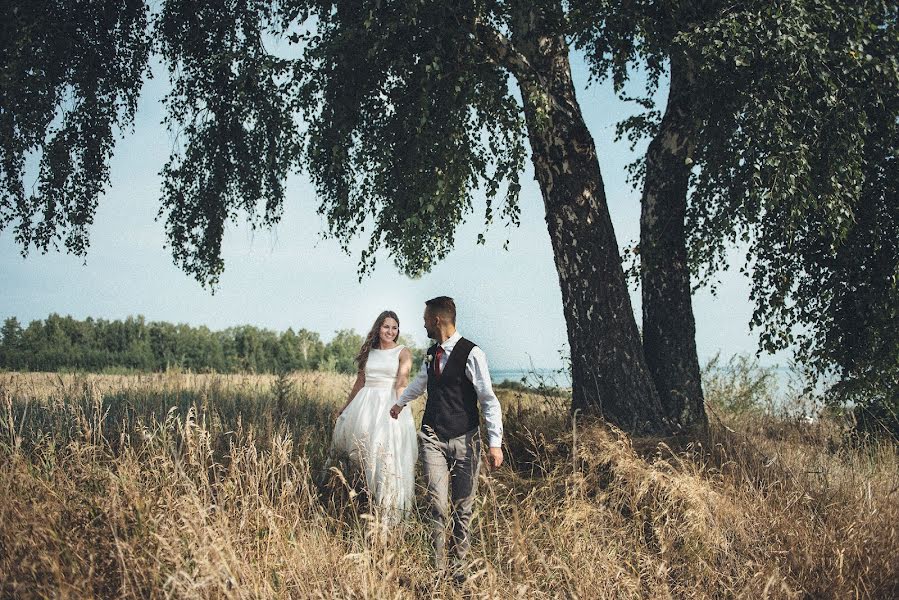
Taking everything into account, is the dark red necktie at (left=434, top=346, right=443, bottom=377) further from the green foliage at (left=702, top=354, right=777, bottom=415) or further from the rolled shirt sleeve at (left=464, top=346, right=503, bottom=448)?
the green foliage at (left=702, top=354, right=777, bottom=415)

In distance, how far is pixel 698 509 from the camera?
565 centimetres

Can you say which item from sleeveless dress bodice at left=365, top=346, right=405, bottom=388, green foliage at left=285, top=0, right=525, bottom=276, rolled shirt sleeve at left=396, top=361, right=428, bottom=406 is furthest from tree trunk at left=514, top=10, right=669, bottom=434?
rolled shirt sleeve at left=396, top=361, right=428, bottom=406

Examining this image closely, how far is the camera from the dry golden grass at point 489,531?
4.22 m

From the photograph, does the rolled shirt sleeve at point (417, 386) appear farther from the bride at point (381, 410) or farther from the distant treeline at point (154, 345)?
the distant treeline at point (154, 345)

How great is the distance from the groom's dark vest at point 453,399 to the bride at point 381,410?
3.65ft

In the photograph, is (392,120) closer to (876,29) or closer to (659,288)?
(659,288)

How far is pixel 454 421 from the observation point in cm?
545

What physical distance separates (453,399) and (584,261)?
3244 millimetres

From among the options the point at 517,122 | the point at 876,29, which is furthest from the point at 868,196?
the point at 517,122

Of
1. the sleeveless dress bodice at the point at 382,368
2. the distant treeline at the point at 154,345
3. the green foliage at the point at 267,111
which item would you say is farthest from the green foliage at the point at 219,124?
the distant treeline at the point at 154,345

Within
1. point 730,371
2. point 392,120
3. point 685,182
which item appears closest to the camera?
point 392,120

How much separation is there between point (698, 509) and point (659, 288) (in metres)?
3.81

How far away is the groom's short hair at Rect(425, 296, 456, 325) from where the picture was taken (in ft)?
18.5

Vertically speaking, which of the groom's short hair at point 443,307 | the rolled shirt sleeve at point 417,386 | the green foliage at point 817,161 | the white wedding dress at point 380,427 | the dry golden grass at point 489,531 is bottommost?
the dry golden grass at point 489,531
